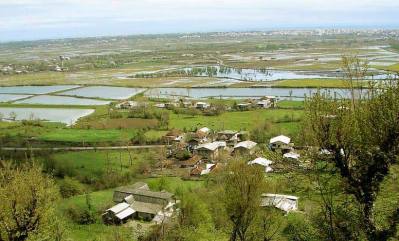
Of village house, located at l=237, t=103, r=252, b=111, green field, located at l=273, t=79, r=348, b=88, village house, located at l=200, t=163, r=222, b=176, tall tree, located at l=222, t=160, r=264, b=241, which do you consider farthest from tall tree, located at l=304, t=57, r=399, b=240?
green field, located at l=273, t=79, r=348, b=88

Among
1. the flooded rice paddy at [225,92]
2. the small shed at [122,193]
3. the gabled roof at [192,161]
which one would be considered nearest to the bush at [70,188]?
the small shed at [122,193]

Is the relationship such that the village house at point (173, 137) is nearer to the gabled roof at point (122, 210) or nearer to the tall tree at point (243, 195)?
the gabled roof at point (122, 210)

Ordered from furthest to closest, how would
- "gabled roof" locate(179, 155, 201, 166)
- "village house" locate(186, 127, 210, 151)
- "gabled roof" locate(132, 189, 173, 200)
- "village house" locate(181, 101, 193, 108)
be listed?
"village house" locate(181, 101, 193, 108)
"village house" locate(186, 127, 210, 151)
"gabled roof" locate(179, 155, 201, 166)
"gabled roof" locate(132, 189, 173, 200)

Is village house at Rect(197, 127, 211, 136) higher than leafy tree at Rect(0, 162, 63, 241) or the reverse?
the reverse

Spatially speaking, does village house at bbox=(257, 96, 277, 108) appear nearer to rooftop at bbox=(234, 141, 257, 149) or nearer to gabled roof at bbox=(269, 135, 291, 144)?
gabled roof at bbox=(269, 135, 291, 144)

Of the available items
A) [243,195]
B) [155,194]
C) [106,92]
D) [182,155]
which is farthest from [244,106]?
[243,195]

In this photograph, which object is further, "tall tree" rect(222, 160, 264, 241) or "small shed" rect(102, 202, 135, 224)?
"small shed" rect(102, 202, 135, 224)

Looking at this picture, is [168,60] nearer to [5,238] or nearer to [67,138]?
[67,138]
